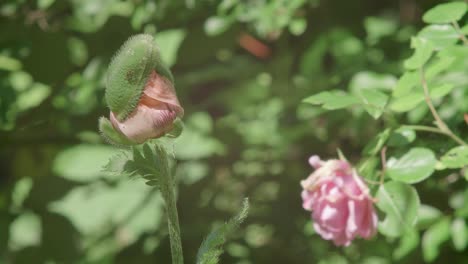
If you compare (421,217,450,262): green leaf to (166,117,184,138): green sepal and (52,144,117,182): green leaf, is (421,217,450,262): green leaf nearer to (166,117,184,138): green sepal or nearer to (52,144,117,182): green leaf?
(166,117,184,138): green sepal

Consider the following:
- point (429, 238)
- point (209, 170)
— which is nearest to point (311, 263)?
point (209, 170)

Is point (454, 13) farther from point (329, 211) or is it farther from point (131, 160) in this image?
point (131, 160)

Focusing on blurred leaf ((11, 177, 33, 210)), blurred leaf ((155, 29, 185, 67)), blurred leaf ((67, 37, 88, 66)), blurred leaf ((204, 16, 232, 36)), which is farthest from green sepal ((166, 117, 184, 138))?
blurred leaf ((11, 177, 33, 210))

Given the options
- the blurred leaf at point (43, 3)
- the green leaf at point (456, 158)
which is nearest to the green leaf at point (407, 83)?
the green leaf at point (456, 158)

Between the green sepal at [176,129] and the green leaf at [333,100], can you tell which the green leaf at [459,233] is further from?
the green sepal at [176,129]

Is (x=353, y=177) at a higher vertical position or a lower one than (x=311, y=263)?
higher

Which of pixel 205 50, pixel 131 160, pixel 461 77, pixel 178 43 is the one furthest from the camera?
pixel 205 50
